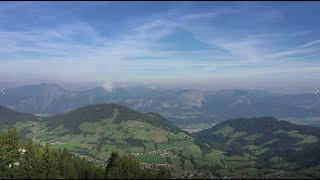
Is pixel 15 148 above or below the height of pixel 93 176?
above

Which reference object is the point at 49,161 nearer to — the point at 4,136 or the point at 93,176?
the point at 93,176

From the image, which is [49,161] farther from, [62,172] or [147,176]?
[147,176]

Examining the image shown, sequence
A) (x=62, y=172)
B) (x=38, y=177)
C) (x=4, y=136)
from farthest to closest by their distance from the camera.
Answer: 1. (x=4, y=136)
2. (x=62, y=172)
3. (x=38, y=177)

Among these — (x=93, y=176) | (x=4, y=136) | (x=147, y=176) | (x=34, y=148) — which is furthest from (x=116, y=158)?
(x=4, y=136)

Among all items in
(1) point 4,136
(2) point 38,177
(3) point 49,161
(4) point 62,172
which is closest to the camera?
(2) point 38,177

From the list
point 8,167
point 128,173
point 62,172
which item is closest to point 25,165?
point 8,167

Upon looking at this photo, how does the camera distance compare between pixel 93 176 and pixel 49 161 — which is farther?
pixel 93 176
